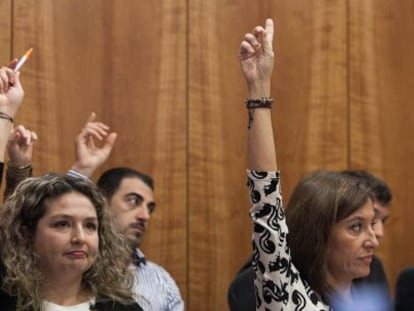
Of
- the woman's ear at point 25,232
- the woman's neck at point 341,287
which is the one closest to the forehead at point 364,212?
the woman's neck at point 341,287

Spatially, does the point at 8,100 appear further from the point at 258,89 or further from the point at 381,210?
the point at 381,210

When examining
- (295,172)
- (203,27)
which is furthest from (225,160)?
(203,27)

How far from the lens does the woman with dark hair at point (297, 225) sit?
2004mm

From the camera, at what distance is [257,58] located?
207 centimetres

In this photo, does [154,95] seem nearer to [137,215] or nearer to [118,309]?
[137,215]

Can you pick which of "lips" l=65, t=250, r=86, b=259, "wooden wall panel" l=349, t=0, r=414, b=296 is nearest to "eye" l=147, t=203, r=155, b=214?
"wooden wall panel" l=349, t=0, r=414, b=296

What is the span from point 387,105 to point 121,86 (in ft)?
4.10

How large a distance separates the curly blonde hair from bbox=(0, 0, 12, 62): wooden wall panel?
1434 mm

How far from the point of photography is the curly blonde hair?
7.76 feet

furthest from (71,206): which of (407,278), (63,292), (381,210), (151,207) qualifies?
(381,210)

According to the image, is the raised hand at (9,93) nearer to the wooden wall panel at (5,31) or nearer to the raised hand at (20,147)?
the raised hand at (20,147)

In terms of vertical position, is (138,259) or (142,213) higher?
(142,213)

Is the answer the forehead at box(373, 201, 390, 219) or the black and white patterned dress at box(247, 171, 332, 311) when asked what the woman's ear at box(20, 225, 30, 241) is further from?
the forehead at box(373, 201, 390, 219)

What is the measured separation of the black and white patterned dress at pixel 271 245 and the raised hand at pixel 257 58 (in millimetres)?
218
